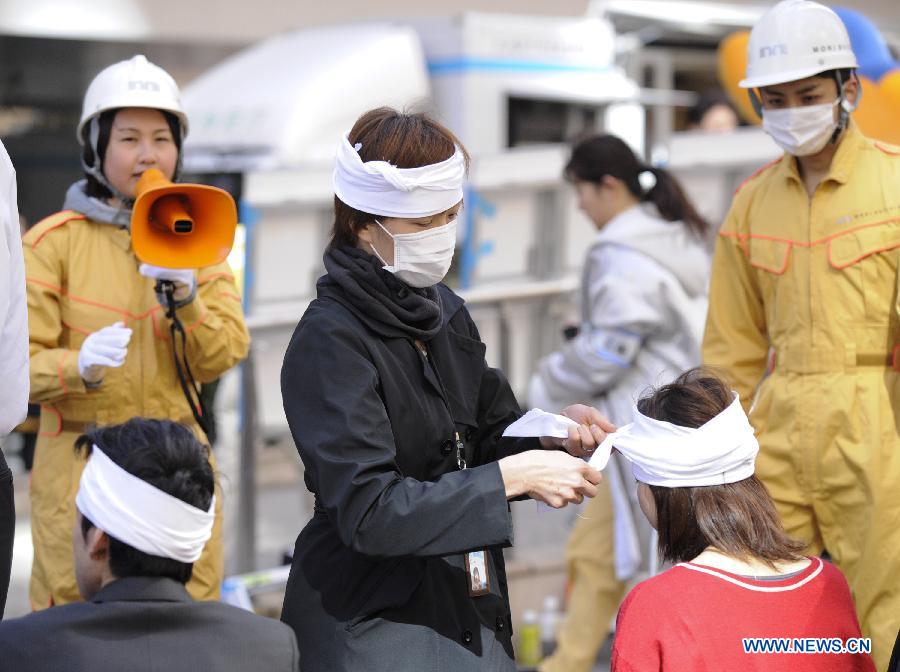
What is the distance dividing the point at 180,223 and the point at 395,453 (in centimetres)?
143

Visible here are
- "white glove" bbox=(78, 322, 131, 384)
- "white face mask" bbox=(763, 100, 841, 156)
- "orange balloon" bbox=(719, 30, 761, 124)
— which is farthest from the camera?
"orange balloon" bbox=(719, 30, 761, 124)

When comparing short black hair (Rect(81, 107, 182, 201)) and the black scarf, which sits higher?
short black hair (Rect(81, 107, 182, 201))

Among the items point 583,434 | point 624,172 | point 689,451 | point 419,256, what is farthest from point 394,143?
point 624,172

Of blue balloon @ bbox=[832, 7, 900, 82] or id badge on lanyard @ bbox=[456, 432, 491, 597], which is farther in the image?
blue balloon @ bbox=[832, 7, 900, 82]

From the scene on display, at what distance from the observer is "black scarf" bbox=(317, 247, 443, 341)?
105 inches

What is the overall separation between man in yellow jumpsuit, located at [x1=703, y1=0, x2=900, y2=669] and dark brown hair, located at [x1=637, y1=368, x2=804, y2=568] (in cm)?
99

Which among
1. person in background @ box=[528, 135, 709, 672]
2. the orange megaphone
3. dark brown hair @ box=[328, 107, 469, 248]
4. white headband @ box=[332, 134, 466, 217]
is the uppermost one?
dark brown hair @ box=[328, 107, 469, 248]

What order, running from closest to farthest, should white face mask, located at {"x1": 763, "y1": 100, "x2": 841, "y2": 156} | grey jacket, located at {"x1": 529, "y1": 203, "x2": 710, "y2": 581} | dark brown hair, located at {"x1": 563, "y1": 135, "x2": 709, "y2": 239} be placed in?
white face mask, located at {"x1": 763, "y1": 100, "x2": 841, "y2": 156} → grey jacket, located at {"x1": 529, "y1": 203, "x2": 710, "y2": 581} → dark brown hair, located at {"x1": 563, "y1": 135, "x2": 709, "y2": 239}

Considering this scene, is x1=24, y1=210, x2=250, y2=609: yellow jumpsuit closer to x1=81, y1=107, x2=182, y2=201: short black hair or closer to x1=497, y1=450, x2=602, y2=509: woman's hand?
x1=81, y1=107, x2=182, y2=201: short black hair

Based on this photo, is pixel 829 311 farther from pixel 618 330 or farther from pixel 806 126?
pixel 618 330

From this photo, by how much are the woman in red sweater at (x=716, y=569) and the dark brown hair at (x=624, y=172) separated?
262 centimetres

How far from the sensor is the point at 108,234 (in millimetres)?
3939

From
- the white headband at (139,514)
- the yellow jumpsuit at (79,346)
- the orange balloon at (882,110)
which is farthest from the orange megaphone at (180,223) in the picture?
the orange balloon at (882,110)

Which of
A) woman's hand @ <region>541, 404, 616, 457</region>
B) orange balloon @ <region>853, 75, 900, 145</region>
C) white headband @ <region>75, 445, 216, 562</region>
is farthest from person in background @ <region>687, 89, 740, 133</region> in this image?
white headband @ <region>75, 445, 216, 562</region>
